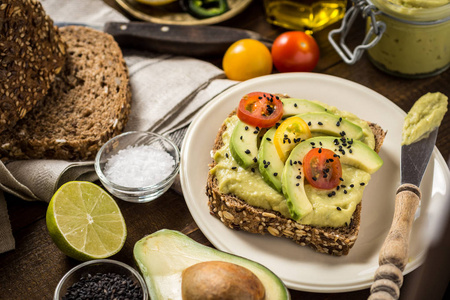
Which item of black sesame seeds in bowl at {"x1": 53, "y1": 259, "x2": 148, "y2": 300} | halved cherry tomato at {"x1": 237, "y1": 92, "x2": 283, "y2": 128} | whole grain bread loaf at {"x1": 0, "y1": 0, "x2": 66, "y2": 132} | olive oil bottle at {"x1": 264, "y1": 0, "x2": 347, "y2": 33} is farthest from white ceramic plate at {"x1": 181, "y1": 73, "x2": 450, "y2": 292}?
whole grain bread loaf at {"x1": 0, "y1": 0, "x2": 66, "y2": 132}

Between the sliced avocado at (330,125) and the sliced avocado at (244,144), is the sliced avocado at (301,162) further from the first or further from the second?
the sliced avocado at (244,144)

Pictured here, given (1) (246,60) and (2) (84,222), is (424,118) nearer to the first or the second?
(1) (246,60)

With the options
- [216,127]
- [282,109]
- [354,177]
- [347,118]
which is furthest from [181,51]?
[354,177]

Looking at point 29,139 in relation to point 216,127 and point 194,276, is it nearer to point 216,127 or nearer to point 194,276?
point 216,127

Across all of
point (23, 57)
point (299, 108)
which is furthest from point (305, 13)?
point (23, 57)

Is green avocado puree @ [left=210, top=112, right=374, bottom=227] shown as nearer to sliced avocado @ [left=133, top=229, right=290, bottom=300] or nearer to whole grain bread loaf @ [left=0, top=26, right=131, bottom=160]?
sliced avocado @ [left=133, top=229, right=290, bottom=300]
